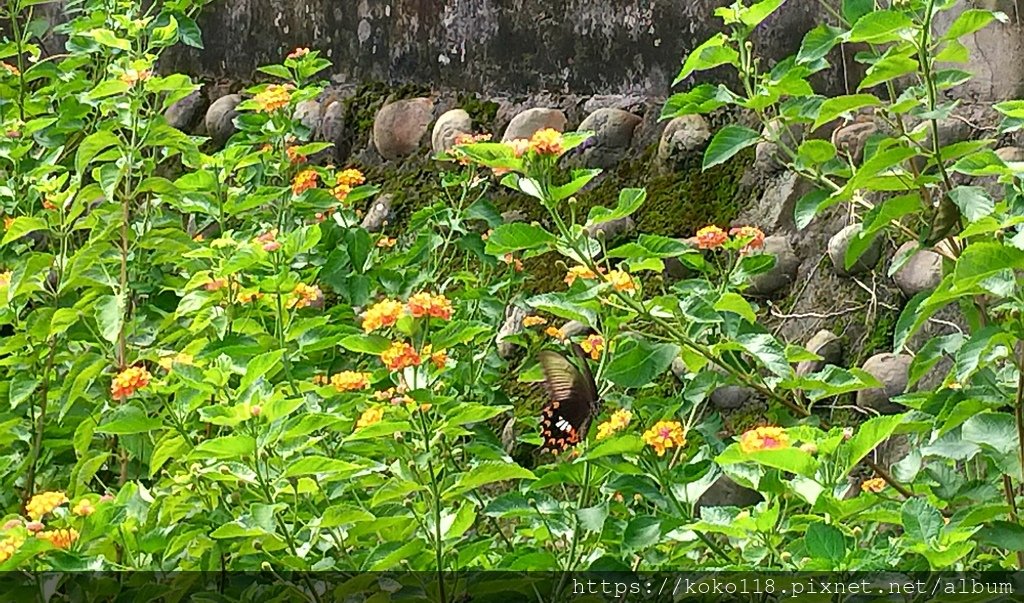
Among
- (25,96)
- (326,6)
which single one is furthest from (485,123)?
(25,96)

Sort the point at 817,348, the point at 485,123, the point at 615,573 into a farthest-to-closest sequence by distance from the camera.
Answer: the point at 485,123, the point at 817,348, the point at 615,573

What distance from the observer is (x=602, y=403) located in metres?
1.74

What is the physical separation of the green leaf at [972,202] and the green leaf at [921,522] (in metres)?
0.34

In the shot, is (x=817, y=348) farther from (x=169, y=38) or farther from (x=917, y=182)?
(x=169, y=38)

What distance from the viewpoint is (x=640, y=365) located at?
4.98 ft

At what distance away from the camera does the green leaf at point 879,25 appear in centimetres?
138

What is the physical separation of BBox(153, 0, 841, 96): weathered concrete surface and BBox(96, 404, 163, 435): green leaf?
1.23 metres

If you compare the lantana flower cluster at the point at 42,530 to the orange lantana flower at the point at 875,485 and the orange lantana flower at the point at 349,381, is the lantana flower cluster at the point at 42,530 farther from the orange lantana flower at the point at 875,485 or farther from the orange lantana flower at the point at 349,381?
the orange lantana flower at the point at 875,485

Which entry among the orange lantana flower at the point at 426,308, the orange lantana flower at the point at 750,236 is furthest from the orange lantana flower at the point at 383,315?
the orange lantana flower at the point at 750,236

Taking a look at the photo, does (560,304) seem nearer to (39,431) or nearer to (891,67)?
(891,67)

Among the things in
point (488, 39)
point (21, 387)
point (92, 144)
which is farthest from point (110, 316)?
point (488, 39)

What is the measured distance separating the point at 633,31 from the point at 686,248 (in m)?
1.16

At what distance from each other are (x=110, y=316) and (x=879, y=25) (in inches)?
42.7

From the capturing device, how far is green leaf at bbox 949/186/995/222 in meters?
1.42
